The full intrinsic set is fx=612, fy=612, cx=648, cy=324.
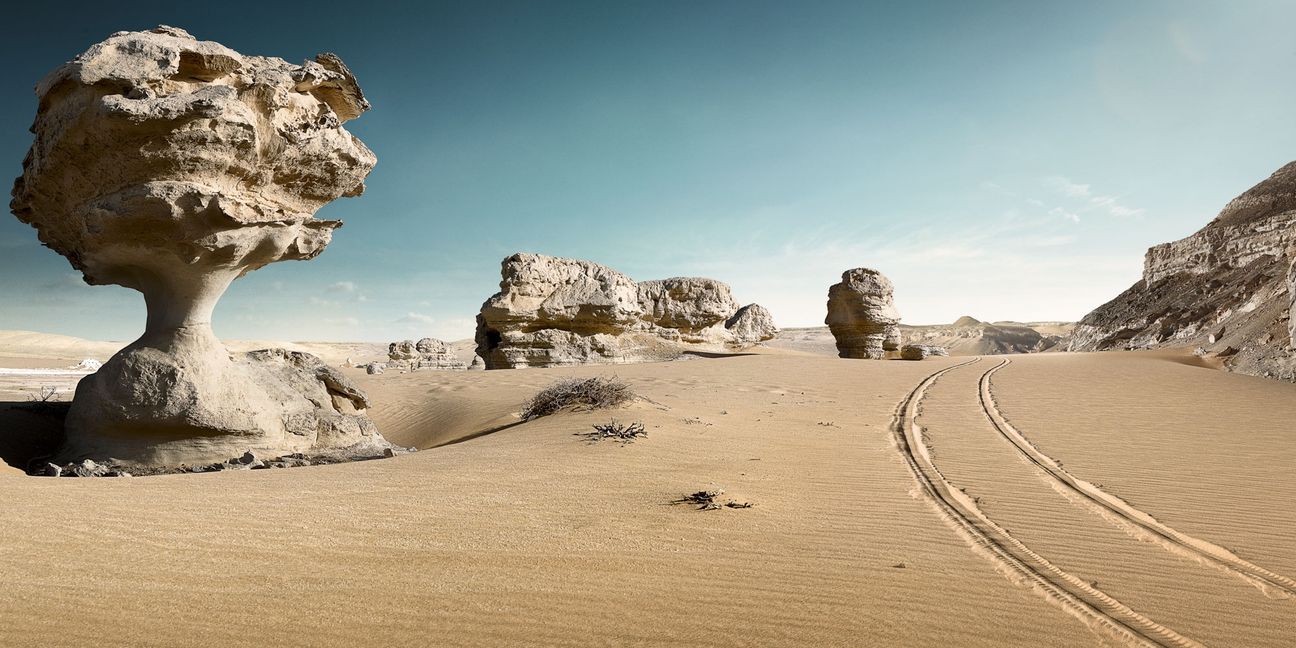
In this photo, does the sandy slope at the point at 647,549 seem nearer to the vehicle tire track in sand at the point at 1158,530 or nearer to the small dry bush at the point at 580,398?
the vehicle tire track in sand at the point at 1158,530

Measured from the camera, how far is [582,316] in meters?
19.5

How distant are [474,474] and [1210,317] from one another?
1163 inches

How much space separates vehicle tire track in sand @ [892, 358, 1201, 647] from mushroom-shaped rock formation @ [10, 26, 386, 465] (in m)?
5.70

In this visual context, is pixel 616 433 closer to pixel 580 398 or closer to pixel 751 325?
pixel 580 398

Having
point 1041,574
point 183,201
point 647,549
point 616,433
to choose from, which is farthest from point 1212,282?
point 183,201

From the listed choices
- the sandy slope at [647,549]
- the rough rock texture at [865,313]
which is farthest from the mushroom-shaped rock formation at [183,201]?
the rough rock texture at [865,313]

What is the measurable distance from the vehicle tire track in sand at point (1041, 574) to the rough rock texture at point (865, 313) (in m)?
18.7

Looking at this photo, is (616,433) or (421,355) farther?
(421,355)

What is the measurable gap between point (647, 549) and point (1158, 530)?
315cm

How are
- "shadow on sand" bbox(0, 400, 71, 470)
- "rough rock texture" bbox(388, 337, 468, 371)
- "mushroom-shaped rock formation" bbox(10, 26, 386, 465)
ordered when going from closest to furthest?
"mushroom-shaped rock formation" bbox(10, 26, 386, 465), "shadow on sand" bbox(0, 400, 71, 470), "rough rock texture" bbox(388, 337, 468, 371)

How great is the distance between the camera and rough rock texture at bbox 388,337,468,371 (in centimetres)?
2400

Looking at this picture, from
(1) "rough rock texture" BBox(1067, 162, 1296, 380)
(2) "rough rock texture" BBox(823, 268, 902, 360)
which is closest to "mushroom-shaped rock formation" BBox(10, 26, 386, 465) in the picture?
(2) "rough rock texture" BBox(823, 268, 902, 360)

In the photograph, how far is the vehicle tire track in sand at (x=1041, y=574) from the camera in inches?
93.3

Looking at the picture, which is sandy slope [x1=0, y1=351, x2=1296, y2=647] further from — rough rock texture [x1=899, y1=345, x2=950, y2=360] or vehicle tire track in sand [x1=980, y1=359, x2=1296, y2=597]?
rough rock texture [x1=899, y1=345, x2=950, y2=360]
